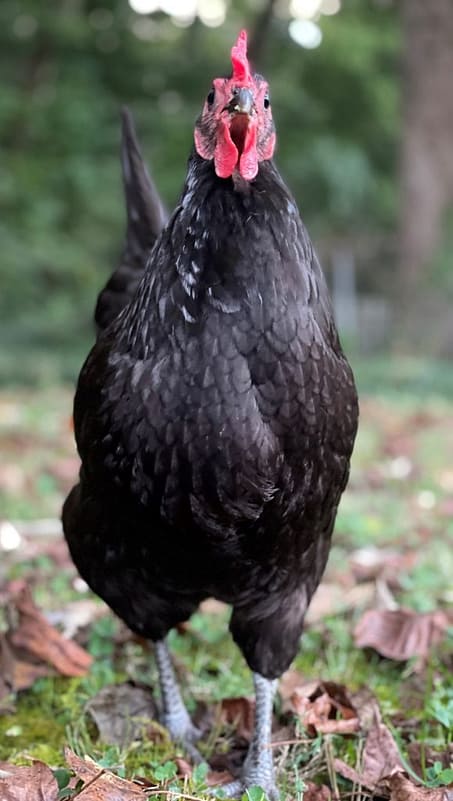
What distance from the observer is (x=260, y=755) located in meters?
2.39

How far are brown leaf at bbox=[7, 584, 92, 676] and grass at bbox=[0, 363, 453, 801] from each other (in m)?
0.05

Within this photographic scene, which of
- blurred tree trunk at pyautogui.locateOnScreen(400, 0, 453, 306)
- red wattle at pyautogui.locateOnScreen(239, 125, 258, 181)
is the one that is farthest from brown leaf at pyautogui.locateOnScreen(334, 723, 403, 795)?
blurred tree trunk at pyautogui.locateOnScreen(400, 0, 453, 306)

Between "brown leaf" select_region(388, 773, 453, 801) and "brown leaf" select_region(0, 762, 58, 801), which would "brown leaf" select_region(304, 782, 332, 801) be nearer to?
"brown leaf" select_region(388, 773, 453, 801)

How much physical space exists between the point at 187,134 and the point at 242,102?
13.1m

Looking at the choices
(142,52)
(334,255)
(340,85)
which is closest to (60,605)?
(142,52)

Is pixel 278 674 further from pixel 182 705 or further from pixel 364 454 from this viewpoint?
pixel 364 454

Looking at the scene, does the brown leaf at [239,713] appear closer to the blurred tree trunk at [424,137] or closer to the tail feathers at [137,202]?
the tail feathers at [137,202]

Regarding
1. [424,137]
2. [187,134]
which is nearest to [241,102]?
[424,137]

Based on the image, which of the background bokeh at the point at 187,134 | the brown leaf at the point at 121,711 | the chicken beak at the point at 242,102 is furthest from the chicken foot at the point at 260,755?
the background bokeh at the point at 187,134

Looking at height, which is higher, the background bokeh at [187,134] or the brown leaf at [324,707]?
the background bokeh at [187,134]

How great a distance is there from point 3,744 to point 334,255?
19172mm

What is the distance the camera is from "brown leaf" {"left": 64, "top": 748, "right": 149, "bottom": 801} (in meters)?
1.87

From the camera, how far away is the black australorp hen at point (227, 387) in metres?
2.02

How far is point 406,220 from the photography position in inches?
472
